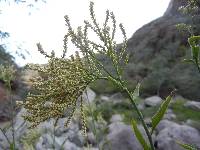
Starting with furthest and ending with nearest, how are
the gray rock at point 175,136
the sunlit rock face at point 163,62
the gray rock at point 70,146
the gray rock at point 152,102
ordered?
the sunlit rock face at point 163,62 < the gray rock at point 152,102 < the gray rock at point 70,146 < the gray rock at point 175,136

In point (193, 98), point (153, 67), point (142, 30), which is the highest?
point (142, 30)

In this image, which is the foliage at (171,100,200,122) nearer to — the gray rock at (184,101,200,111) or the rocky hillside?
the gray rock at (184,101,200,111)

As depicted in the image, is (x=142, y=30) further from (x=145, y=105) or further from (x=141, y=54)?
(x=145, y=105)

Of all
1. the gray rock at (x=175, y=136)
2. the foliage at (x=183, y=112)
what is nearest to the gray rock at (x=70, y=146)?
the gray rock at (x=175, y=136)

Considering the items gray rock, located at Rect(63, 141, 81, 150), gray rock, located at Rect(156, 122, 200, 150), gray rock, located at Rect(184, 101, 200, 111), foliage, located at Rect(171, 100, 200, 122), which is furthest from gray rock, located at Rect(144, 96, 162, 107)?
gray rock, located at Rect(63, 141, 81, 150)

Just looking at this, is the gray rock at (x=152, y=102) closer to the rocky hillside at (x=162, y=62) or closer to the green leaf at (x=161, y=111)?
the rocky hillside at (x=162, y=62)

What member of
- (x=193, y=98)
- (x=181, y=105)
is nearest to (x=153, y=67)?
(x=193, y=98)

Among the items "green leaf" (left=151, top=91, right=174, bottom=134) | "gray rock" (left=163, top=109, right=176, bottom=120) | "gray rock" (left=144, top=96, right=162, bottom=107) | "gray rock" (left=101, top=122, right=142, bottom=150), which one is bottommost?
"gray rock" (left=163, top=109, right=176, bottom=120)

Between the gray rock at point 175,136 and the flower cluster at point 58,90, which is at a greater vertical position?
the flower cluster at point 58,90
